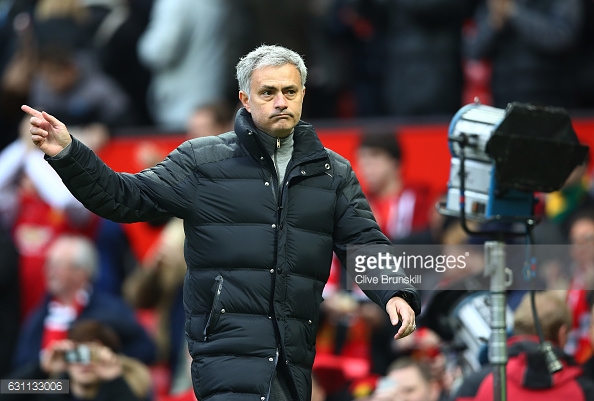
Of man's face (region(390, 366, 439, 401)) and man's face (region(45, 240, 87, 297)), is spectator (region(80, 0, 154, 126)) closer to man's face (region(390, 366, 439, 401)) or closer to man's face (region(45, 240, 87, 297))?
man's face (region(45, 240, 87, 297))

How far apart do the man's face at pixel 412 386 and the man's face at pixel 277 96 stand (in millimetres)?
2572

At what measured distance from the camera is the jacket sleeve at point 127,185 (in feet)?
17.1

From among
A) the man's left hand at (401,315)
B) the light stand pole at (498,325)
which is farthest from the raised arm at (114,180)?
the light stand pole at (498,325)

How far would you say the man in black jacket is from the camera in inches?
211

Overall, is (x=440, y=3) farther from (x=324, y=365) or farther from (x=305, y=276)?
(x=305, y=276)

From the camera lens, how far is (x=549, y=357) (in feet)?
20.4

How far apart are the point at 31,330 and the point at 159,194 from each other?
4.06 metres

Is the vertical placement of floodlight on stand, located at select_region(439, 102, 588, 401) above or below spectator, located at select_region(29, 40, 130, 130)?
below

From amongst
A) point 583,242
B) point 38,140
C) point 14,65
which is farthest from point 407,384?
point 14,65

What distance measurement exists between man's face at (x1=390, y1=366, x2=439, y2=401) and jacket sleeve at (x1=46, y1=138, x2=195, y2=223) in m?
2.56

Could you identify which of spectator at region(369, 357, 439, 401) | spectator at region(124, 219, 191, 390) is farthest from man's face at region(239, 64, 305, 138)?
spectator at region(124, 219, 191, 390)

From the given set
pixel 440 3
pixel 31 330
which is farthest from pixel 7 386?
pixel 440 3

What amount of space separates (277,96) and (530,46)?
460cm

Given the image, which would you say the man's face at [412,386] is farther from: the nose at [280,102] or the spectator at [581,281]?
the nose at [280,102]
